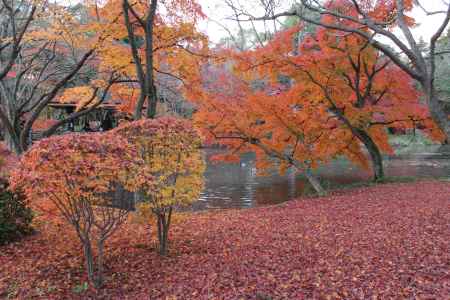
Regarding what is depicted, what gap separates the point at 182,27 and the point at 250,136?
565 cm

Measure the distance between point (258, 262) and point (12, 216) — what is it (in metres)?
4.04

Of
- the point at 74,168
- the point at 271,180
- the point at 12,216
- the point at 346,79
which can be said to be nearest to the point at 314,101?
the point at 346,79

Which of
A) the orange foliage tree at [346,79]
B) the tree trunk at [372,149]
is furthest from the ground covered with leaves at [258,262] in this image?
the tree trunk at [372,149]

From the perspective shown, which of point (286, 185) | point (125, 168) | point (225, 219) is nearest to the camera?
point (125, 168)

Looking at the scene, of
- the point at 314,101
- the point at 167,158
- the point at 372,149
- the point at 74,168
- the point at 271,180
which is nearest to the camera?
the point at 74,168

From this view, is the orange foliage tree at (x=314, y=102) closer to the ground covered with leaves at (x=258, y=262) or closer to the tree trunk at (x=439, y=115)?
the ground covered with leaves at (x=258, y=262)

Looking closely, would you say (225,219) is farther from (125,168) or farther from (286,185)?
(286,185)

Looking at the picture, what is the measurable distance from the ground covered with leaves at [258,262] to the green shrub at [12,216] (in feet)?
Result: 0.74

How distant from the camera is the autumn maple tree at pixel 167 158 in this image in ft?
16.8

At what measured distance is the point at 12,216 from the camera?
6113mm

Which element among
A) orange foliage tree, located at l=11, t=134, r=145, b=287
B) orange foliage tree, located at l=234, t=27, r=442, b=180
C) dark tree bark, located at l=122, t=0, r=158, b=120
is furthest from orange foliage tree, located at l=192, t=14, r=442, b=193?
orange foliage tree, located at l=11, t=134, r=145, b=287

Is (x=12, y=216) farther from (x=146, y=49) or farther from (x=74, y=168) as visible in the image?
(x=146, y=49)

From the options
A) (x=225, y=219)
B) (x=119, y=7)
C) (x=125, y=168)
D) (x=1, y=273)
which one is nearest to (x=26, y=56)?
(x=119, y=7)

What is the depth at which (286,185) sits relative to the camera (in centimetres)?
1889
